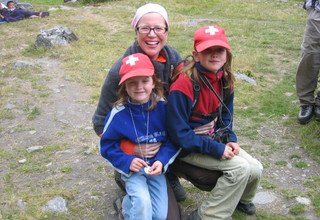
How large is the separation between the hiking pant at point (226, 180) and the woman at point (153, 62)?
0.39 feet

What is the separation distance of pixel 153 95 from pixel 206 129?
2.03 ft

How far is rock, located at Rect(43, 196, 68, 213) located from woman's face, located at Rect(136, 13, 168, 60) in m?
1.88

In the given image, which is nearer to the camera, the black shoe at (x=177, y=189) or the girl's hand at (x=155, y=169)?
the girl's hand at (x=155, y=169)

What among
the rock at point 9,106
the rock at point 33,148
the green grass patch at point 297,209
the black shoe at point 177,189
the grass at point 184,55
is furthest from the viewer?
the rock at point 9,106

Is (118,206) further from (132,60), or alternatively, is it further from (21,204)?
(132,60)

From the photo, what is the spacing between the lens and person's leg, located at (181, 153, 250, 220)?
3801 mm

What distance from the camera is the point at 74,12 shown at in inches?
589

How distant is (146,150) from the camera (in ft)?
12.6

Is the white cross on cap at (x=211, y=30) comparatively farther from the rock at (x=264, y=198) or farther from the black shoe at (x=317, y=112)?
the black shoe at (x=317, y=112)

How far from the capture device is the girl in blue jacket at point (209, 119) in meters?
3.73

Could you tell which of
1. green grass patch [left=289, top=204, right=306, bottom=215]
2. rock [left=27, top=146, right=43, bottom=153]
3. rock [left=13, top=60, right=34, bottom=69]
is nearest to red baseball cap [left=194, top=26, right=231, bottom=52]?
green grass patch [left=289, top=204, right=306, bottom=215]

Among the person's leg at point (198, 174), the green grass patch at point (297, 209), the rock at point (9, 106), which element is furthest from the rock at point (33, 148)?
the green grass patch at point (297, 209)

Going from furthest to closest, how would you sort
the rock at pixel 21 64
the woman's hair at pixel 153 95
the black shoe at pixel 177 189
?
the rock at pixel 21 64 < the black shoe at pixel 177 189 < the woman's hair at pixel 153 95

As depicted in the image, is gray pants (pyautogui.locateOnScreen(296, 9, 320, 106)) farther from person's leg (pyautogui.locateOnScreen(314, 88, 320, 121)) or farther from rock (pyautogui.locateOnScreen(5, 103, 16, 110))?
rock (pyautogui.locateOnScreen(5, 103, 16, 110))
